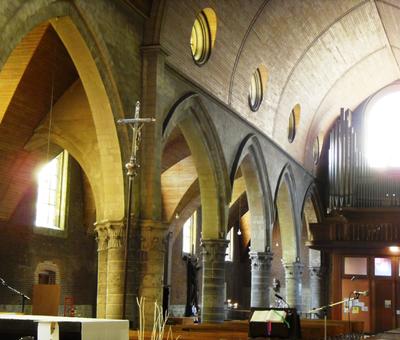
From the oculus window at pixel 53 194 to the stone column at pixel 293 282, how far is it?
10.1m

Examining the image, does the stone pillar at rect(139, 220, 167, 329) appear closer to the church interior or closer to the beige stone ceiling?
the church interior

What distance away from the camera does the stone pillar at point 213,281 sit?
1892cm

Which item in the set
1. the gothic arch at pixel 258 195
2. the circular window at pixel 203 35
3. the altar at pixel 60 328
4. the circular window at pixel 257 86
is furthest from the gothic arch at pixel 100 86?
the altar at pixel 60 328

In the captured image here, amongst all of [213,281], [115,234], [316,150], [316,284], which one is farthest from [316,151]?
[115,234]

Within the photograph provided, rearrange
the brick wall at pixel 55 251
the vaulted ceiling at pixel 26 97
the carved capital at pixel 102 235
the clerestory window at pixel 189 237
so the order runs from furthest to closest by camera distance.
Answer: the clerestory window at pixel 189 237, the brick wall at pixel 55 251, the vaulted ceiling at pixel 26 97, the carved capital at pixel 102 235

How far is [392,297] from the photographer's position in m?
26.5

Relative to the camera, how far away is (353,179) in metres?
27.7

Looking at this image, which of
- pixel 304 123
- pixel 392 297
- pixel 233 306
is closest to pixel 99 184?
pixel 304 123

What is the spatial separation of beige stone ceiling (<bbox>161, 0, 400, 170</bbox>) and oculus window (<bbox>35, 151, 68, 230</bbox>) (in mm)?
6348

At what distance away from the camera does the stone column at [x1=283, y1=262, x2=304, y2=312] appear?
27469mm

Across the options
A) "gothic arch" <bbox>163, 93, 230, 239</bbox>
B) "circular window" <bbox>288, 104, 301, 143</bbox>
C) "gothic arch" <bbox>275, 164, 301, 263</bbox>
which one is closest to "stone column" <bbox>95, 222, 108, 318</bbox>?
"gothic arch" <bbox>163, 93, 230, 239</bbox>

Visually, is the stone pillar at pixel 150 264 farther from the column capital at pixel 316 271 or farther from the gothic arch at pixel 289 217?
the column capital at pixel 316 271

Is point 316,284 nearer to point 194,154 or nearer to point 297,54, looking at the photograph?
point 297,54

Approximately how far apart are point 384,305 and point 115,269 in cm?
1598
